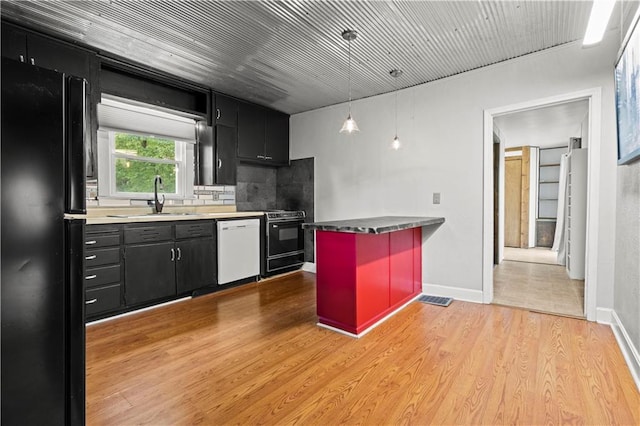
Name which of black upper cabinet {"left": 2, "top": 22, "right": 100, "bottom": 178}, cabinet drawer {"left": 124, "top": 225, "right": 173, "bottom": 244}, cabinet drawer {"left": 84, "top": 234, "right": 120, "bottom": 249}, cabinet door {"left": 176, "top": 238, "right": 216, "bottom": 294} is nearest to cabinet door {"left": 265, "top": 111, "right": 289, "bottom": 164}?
cabinet door {"left": 176, "top": 238, "right": 216, "bottom": 294}

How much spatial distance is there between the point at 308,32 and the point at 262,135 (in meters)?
2.27

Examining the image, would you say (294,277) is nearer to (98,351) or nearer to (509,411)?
(98,351)

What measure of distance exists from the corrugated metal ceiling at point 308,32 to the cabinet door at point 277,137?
125 centimetres

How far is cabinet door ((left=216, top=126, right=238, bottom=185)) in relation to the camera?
4.23m

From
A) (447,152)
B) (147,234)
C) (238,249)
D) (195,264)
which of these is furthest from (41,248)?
(447,152)

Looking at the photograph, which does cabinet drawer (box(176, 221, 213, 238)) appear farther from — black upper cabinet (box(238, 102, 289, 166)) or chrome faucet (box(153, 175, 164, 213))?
black upper cabinet (box(238, 102, 289, 166))

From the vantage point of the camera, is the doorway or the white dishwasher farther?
the white dishwasher

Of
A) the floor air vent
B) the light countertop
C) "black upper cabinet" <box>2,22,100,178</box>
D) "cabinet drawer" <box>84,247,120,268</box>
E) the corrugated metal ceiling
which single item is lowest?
the floor air vent

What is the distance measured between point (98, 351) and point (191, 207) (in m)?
2.17

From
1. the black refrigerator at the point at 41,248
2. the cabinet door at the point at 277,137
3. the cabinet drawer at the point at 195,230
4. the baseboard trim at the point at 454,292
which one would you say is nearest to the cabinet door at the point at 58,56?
the cabinet drawer at the point at 195,230

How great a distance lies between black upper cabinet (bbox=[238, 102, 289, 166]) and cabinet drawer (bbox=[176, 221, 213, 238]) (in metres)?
1.17

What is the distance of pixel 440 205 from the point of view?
12.3 ft

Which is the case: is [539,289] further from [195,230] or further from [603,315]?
[195,230]

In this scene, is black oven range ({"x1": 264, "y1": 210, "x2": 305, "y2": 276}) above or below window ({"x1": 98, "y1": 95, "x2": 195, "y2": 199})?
below
